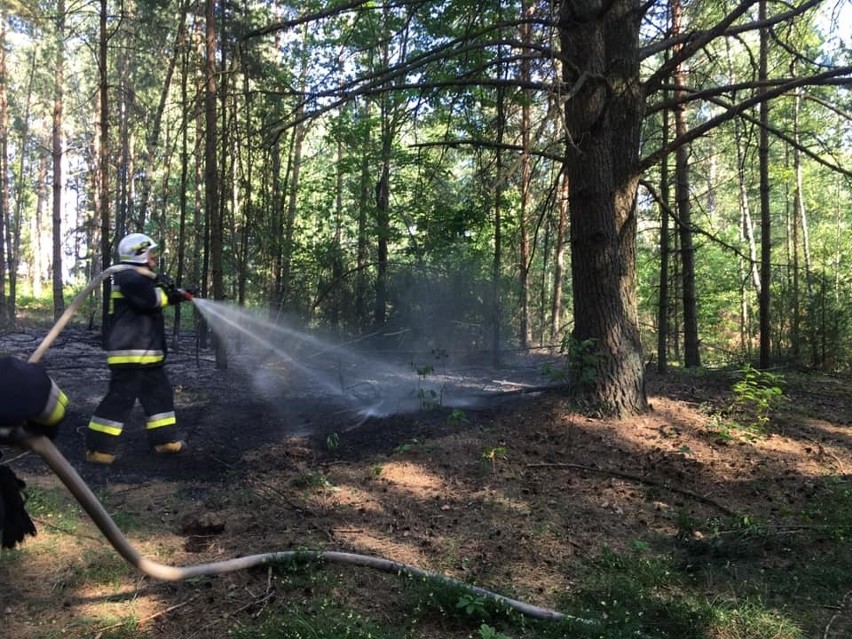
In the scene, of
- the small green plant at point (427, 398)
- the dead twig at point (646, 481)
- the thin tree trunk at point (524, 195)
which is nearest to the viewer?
the dead twig at point (646, 481)

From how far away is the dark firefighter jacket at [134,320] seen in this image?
5.22 meters

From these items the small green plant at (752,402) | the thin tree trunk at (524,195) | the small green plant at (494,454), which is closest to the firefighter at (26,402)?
the small green plant at (494,454)

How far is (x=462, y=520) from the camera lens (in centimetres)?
427

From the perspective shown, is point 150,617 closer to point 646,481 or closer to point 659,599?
point 659,599

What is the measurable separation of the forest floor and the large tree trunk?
514mm

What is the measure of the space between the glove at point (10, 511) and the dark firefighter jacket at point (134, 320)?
3.31 metres

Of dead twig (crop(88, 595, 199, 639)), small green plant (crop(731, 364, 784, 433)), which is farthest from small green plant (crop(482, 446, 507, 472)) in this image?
dead twig (crop(88, 595, 199, 639))

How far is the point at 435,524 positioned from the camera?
4207mm

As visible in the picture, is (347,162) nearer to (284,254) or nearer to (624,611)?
(284,254)

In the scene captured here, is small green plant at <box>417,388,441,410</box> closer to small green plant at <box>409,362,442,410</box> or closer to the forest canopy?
small green plant at <box>409,362,442,410</box>

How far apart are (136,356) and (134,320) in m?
0.35

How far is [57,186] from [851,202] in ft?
104

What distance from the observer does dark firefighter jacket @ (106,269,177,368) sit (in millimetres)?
5223

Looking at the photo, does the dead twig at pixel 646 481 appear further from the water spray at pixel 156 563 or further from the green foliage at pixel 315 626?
the green foliage at pixel 315 626
